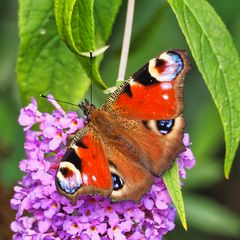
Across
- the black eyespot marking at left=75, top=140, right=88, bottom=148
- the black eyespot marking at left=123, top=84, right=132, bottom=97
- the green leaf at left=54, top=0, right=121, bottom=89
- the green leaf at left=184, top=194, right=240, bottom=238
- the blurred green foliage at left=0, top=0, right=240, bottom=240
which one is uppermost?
the green leaf at left=54, top=0, right=121, bottom=89

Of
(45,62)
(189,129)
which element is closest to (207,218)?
(189,129)

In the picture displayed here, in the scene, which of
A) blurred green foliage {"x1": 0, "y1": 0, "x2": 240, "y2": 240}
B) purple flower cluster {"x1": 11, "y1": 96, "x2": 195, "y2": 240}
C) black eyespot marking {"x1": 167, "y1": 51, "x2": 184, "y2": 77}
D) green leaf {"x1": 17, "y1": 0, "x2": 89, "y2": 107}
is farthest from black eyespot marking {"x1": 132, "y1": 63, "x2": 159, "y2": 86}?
blurred green foliage {"x1": 0, "y1": 0, "x2": 240, "y2": 240}

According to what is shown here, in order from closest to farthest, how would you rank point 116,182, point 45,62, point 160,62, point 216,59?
point 116,182
point 160,62
point 216,59
point 45,62

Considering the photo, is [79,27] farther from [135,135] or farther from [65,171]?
[65,171]

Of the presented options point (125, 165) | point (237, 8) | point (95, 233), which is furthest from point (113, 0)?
point (237, 8)

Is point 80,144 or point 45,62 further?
point 45,62

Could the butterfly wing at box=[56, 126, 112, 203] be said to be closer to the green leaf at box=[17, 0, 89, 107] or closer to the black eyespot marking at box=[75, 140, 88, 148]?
the black eyespot marking at box=[75, 140, 88, 148]

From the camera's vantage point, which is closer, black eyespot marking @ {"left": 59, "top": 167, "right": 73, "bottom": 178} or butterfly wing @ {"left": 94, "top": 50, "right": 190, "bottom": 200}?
black eyespot marking @ {"left": 59, "top": 167, "right": 73, "bottom": 178}
